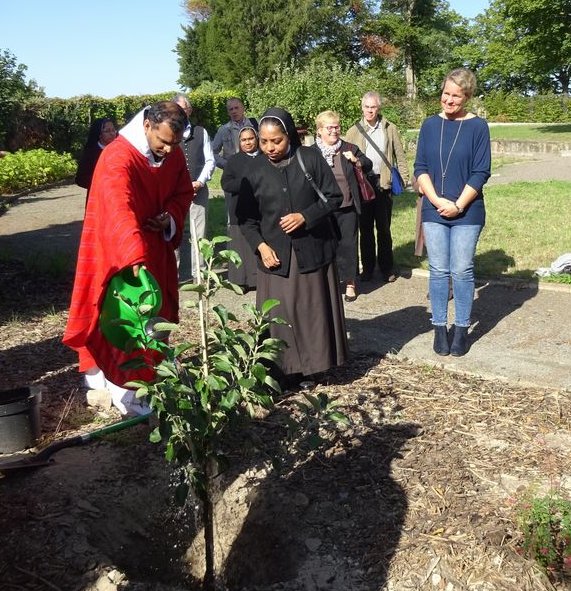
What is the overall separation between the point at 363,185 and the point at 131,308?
4477mm

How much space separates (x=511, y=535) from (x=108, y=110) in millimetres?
28018

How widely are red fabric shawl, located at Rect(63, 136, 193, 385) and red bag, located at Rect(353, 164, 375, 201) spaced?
302cm

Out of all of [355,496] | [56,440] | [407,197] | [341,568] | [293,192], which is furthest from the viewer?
[407,197]

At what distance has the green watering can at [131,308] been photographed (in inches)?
155

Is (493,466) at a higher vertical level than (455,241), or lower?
lower

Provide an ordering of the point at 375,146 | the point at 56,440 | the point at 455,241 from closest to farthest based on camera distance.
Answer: the point at 56,440
the point at 455,241
the point at 375,146

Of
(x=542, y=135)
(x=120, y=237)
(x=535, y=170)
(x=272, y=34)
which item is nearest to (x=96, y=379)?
(x=120, y=237)

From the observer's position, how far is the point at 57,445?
4645 millimetres

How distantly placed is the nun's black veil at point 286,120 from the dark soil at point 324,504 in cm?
177

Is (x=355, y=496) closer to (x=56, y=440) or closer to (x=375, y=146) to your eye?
(x=56, y=440)

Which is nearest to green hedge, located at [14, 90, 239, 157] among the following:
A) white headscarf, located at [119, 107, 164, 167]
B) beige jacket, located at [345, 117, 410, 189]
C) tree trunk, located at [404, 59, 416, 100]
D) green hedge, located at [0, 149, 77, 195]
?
green hedge, located at [0, 149, 77, 195]

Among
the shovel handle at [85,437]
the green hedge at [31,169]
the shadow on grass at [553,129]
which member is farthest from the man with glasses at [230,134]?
the shadow on grass at [553,129]

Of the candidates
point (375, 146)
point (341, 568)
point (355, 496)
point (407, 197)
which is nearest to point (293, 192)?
point (355, 496)

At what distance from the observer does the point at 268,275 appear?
5.53 m
